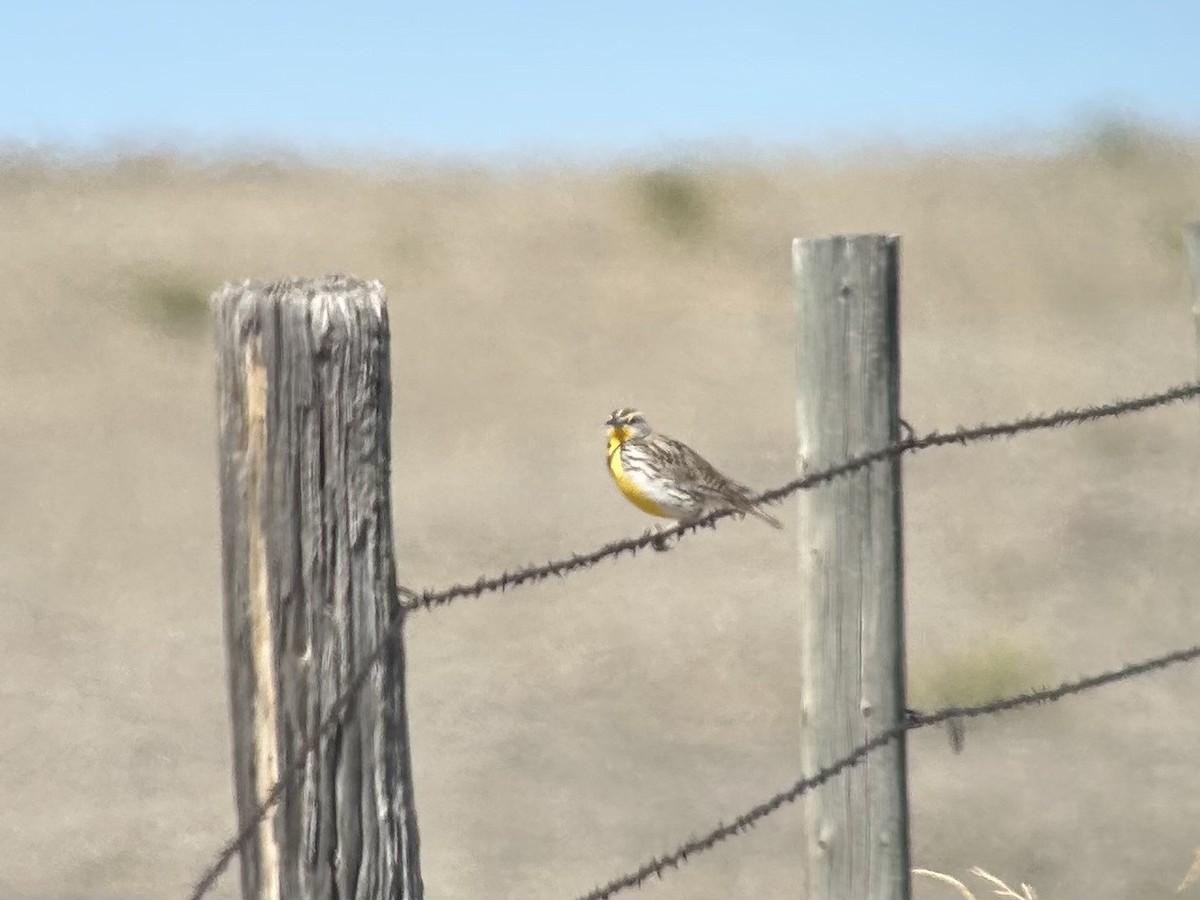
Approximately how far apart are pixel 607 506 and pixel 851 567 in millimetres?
14272

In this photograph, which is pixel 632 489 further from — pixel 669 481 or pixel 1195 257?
pixel 1195 257

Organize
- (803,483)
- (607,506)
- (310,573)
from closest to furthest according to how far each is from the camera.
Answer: (310,573) → (803,483) → (607,506)

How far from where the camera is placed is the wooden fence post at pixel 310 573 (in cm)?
273

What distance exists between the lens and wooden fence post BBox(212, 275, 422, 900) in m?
2.73

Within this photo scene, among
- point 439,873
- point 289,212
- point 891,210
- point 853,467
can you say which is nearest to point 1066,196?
point 891,210

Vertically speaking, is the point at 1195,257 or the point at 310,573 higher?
the point at 1195,257

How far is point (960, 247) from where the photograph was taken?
99.2 ft

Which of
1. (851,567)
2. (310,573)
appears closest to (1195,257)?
(851,567)

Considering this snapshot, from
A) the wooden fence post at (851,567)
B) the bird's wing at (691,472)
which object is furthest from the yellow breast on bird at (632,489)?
the wooden fence post at (851,567)

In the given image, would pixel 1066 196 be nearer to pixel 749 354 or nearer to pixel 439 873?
pixel 749 354

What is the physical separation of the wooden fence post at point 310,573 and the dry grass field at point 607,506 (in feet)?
22.4

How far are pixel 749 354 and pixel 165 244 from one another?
880 centimetres

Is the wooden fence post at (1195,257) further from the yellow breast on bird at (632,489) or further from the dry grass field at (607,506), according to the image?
the dry grass field at (607,506)

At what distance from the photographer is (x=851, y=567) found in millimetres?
3861
